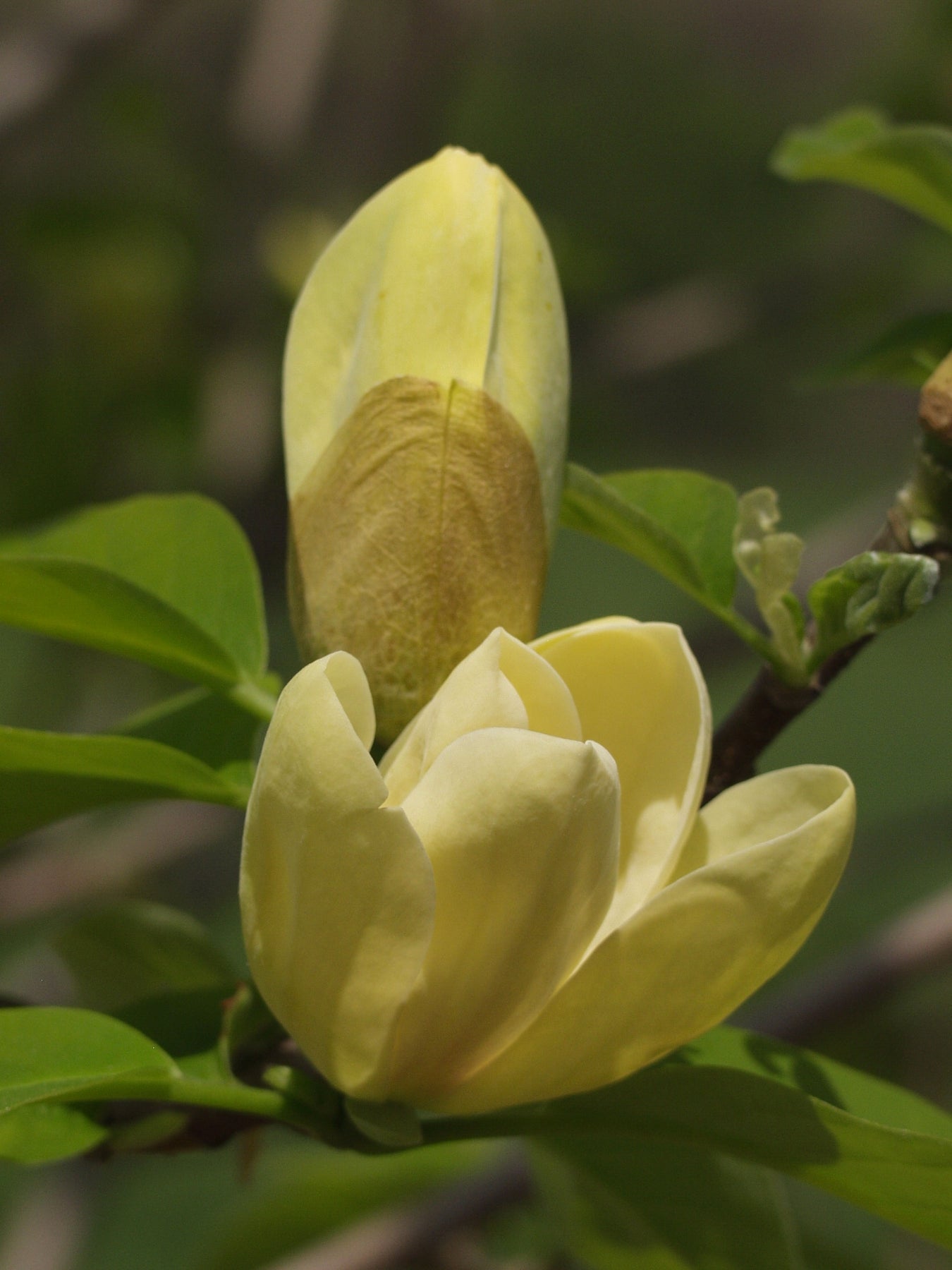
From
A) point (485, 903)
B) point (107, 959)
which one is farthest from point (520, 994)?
point (107, 959)

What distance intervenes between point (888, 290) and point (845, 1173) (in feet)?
4.93

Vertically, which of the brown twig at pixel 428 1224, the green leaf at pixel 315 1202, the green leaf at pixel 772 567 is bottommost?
the green leaf at pixel 315 1202

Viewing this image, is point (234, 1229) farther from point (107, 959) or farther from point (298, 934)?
point (298, 934)

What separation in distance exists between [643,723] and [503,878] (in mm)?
106

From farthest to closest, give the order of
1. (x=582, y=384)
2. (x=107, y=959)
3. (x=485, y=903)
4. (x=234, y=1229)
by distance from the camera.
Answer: (x=582, y=384), (x=234, y=1229), (x=107, y=959), (x=485, y=903)

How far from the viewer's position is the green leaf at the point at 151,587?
0.52 m

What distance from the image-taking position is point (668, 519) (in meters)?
0.64

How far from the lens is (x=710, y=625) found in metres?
1.87

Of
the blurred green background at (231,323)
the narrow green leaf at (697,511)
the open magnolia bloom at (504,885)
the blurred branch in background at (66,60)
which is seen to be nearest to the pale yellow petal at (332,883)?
the open magnolia bloom at (504,885)

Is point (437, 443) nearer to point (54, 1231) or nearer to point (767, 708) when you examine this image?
point (767, 708)

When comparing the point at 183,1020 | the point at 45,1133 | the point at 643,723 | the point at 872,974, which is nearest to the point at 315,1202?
the point at 872,974

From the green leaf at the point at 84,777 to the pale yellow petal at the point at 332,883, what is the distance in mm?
89

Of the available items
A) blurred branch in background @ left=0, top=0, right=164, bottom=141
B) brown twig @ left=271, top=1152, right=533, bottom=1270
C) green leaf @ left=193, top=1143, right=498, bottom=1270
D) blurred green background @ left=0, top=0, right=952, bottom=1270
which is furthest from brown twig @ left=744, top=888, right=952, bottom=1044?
blurred branch in background @ left=0, top=0, right=164, bottom=141

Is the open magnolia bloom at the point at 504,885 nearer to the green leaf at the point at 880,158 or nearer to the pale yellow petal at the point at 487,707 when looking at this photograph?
the pale yellow petal at the point at 487,707
